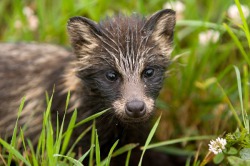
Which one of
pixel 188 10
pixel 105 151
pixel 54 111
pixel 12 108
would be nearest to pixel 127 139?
pixel 105 151

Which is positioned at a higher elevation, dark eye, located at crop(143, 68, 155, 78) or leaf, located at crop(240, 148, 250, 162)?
dark eye, located at crop(143, 68, 155, 78)

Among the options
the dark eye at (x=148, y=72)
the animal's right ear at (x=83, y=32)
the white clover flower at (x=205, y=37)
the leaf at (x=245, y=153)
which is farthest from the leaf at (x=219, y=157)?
the white clover flower at (x=205, y=37)

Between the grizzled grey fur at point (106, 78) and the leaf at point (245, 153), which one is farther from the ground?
the grizzled grey fur at point (106, 78)

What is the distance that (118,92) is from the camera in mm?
5402

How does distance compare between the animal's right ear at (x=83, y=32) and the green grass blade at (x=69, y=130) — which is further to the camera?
the animal's right ear at (x=83, y=32)

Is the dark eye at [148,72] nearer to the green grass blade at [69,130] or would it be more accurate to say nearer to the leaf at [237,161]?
the green grass blade at [69,130]

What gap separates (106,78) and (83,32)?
0.48 meters

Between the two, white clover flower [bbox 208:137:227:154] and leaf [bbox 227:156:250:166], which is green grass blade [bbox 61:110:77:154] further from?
leaf [bbox 227:156:250:166]

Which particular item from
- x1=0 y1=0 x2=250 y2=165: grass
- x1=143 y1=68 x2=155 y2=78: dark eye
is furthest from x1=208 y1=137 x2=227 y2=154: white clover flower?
x1=0 y1=0 x2=250 y2=165: grass

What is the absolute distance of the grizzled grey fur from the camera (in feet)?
17.8

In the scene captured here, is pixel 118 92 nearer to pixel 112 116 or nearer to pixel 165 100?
pixel 112 116

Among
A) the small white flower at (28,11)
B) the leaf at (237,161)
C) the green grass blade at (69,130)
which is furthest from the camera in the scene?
the small white flower at (28,11)

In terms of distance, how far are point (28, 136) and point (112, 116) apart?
1.03 m

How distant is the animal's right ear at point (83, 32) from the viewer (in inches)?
217
